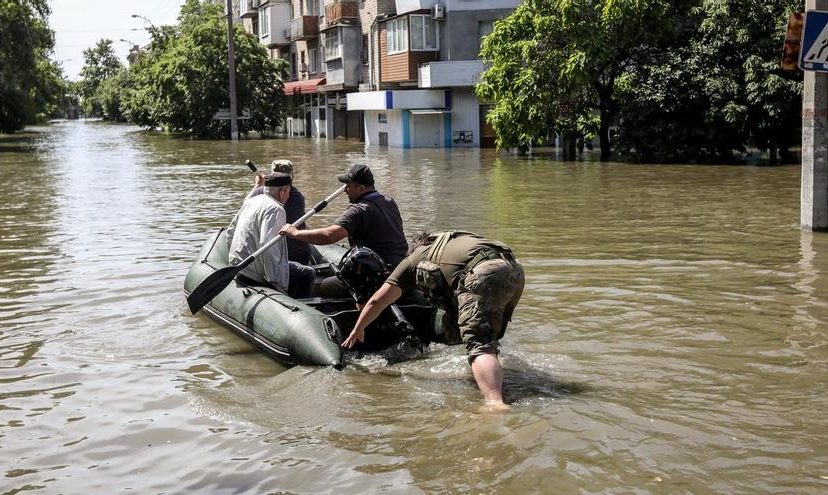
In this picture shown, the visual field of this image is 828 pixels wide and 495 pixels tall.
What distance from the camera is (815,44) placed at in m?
11.9

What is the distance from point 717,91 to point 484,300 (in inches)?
884

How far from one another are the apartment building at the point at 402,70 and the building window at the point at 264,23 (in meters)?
9.08

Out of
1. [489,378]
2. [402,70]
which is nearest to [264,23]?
[402,70]

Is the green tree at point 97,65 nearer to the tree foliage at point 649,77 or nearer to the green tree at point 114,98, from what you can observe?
the green tree at point 114,98

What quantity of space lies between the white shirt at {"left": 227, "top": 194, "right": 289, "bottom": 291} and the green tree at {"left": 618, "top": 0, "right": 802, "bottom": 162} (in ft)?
66.7

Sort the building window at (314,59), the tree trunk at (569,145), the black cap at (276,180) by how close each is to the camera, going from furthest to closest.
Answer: the building window at (314,59) < the tree trunk at (569,145) < the black cap at (276,180)

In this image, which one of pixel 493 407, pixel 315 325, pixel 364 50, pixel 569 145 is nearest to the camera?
pixel 493 407

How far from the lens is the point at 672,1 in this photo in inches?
1178

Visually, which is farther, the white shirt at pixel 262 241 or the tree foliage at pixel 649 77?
the tree foliage at pixel 649 77

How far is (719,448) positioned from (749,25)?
24000 millimetres

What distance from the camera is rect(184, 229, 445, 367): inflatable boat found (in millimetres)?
7547

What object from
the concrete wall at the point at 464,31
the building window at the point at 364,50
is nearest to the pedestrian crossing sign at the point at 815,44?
the concrete wall at the point at 464,31

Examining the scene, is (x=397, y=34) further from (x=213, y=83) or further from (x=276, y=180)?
(x=276, y=180)

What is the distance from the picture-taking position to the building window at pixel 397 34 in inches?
1629
